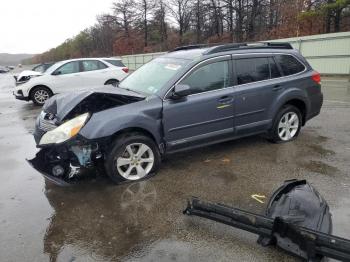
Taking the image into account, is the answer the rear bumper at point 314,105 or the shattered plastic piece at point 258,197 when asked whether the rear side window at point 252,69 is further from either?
the shattered plastic piece at point 258,197

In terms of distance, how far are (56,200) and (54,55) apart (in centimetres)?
10537

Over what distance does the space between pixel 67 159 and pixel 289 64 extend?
411cm

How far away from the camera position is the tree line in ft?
111

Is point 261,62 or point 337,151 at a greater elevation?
point 261,62

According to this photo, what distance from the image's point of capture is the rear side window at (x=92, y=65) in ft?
43.1

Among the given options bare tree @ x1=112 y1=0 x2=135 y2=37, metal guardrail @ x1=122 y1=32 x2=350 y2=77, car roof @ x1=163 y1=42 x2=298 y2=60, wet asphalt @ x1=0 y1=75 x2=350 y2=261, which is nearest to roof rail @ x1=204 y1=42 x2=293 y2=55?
car roof @ x1=163 y1=42 x2=298 y2=60

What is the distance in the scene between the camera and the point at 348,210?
3.77 meters

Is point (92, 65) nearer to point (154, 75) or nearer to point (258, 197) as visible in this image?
point (154, 75)

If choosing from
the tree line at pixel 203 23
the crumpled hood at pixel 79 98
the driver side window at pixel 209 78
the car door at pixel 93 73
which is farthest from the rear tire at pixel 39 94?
the tree line at pixel 203 23

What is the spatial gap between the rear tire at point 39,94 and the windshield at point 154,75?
802cm

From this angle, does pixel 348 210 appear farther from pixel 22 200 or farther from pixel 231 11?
pixel 231 11

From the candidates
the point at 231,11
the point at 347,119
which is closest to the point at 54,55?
the point at 231,11

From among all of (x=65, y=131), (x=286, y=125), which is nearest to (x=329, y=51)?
(x=286, y=125)

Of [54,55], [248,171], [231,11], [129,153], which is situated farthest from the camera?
[54,55]
